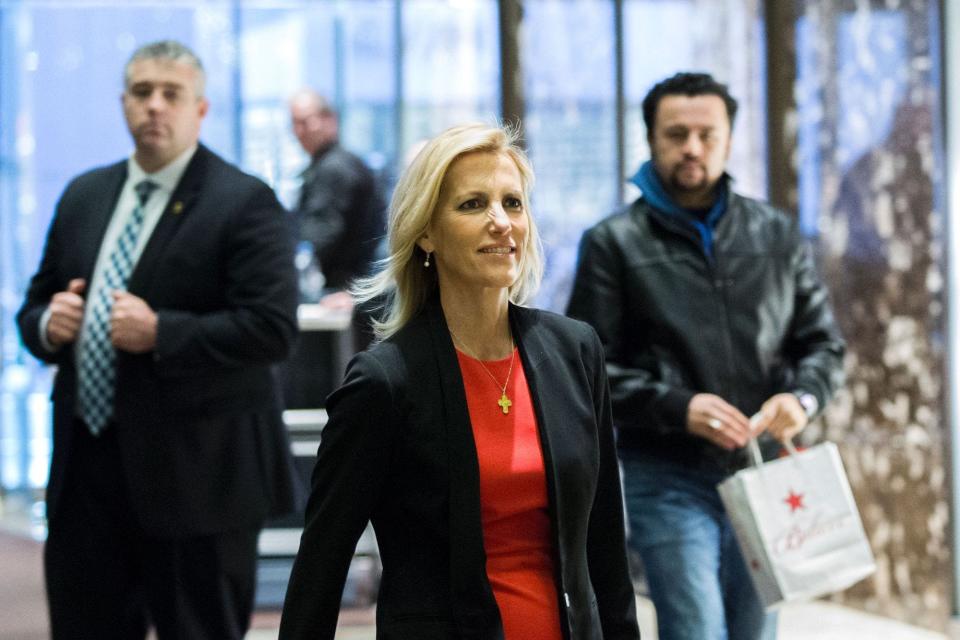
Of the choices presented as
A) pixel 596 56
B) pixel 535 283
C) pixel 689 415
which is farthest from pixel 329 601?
pixel 596 56

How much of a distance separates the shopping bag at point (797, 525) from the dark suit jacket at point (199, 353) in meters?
1.15

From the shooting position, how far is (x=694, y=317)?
3.09 m

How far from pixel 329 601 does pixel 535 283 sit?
681 mm

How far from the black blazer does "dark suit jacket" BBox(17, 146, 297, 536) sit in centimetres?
118

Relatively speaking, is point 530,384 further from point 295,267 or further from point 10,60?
point 10,60

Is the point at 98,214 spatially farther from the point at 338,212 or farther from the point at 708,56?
the point at 708,56

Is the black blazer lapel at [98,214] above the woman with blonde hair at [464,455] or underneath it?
above

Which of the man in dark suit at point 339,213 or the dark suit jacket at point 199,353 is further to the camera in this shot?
the man in dark suit at point 339,213

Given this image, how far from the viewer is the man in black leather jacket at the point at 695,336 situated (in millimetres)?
3002

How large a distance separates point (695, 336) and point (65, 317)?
4.78ft

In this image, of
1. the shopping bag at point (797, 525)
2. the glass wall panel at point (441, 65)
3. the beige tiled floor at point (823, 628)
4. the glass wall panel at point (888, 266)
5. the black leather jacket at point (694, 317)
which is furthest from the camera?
the glass wall panel at point (441, 65)

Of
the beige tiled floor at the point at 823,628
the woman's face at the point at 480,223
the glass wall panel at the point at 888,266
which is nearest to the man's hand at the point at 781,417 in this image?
the woman's face at the point at 480,223

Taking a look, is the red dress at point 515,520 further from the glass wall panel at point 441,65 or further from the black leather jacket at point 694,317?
the glass wall panel at point 441,65

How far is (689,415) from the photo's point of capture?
2955 millimetres
